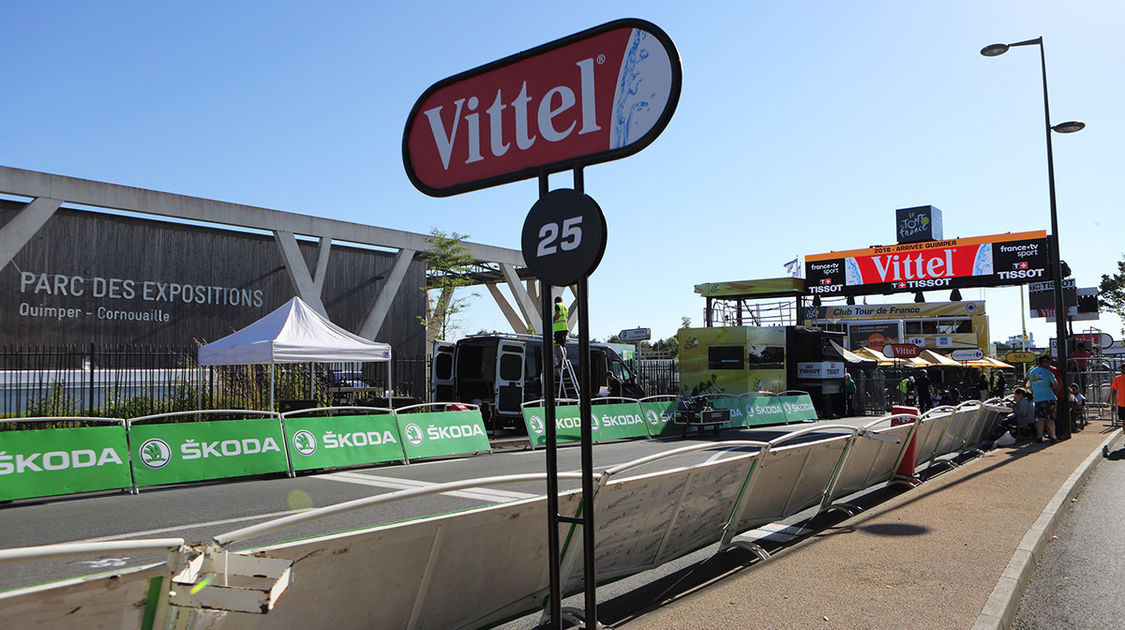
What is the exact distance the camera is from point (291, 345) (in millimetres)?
15180

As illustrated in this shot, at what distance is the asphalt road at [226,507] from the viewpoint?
7088 millimetres

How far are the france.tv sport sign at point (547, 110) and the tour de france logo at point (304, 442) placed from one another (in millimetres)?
8765

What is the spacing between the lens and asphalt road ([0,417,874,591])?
7088 mm

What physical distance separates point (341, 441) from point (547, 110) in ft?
32.3

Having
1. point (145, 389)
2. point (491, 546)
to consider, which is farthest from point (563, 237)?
point (145, 389)

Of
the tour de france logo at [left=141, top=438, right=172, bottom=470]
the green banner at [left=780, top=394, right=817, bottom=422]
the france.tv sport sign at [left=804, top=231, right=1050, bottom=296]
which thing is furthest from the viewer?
the france.tv sport sign at [left=804, top=231, right=1050, bottom=296]

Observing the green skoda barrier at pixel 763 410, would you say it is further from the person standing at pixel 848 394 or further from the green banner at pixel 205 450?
the green banner at pixel 205 450

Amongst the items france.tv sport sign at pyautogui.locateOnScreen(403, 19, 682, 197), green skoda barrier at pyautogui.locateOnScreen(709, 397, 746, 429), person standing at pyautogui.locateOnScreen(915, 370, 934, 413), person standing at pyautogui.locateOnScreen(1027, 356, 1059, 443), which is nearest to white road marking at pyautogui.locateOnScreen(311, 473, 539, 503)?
france.tv sport sign at pyautogui.locateOnScreen(403, 19, 682, 197)

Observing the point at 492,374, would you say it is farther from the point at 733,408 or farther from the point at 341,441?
the point at 341,441

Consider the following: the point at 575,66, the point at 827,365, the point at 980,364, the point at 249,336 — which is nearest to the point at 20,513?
the point at 249,336

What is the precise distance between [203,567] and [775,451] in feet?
15.8

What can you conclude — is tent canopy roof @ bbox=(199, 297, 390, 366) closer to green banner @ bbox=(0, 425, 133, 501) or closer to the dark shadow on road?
green banner @ bbox=(0, 425, 133, 501)

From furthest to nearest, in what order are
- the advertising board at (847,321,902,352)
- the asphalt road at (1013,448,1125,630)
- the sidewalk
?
the advertising board at (847,321,902,352) < the asphalt road at (1013,448,1125,630) < the sidewalk

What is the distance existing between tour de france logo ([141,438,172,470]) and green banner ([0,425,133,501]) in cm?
25
